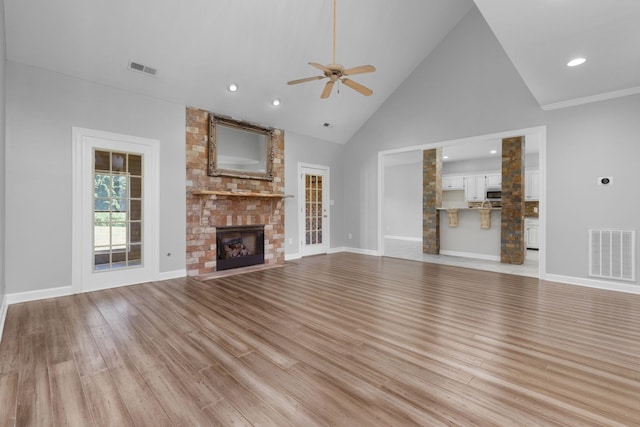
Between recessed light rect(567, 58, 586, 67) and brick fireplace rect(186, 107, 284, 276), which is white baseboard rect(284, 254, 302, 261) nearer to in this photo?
brick fireplace rect(186, 107, 284, 276)

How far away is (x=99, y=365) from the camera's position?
2.08 metres

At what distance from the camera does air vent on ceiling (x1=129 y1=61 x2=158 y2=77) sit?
3914 millimetres

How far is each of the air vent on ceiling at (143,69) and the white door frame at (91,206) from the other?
928 mm

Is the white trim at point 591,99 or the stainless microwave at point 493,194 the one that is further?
the stainless microwave at point 493,194

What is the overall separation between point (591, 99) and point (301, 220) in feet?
17.3

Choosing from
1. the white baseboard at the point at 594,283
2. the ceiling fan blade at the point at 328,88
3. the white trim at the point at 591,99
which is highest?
the ceiling fan blade at the point at 328,88

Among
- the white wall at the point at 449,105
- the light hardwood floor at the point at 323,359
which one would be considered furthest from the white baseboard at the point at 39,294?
the white wall at the point at 449,105

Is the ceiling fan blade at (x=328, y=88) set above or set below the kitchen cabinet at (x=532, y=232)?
above

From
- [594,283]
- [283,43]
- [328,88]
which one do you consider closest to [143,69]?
[283,43]

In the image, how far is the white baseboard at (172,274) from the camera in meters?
4.56

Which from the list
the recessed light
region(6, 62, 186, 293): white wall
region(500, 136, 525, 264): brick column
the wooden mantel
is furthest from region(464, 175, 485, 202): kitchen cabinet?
region(6, 62, 186, 293): white wall

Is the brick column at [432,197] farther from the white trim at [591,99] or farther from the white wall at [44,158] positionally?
the white wall at [44,158]

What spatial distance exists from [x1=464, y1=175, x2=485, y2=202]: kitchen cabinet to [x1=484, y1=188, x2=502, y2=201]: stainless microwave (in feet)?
0.37

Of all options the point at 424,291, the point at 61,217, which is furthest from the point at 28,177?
the point at 424,291
